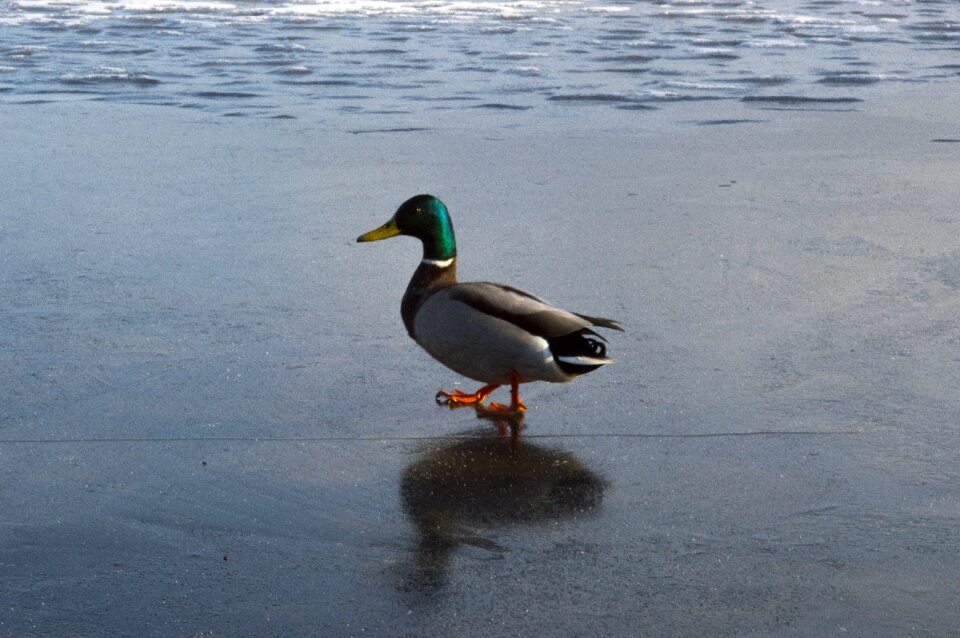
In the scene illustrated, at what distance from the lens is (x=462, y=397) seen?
4184 millimetres

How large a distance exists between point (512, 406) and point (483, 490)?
1.99 feet

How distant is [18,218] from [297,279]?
5.61 ft

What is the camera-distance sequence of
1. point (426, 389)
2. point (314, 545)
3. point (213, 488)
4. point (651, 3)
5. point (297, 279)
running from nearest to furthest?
point (314, 545)
point (213, 488)
point (426, 389)
point (297, 279)
point (651, 3)

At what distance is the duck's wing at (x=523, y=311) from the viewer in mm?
3926

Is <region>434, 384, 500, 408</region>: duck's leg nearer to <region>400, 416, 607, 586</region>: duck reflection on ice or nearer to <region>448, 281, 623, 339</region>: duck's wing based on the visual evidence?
<region>400, 416, 607, 586</region>: duck reflection on ice

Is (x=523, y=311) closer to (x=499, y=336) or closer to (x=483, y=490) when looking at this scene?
(x=499, y=336)

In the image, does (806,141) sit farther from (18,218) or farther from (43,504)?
(43,504)

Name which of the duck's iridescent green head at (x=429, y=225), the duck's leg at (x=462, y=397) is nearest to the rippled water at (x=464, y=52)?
the duck's iridescent green head at (x=429, y=225)

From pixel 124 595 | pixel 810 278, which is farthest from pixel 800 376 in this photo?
pixel 124 595

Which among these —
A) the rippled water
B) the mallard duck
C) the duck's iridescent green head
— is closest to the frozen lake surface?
the mallard duck

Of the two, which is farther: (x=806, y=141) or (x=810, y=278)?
(x=806, y=141)

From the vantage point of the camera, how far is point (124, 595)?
116 inches

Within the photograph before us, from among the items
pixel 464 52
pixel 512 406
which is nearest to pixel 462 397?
pixel 512 406

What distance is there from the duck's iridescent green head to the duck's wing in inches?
10.5
